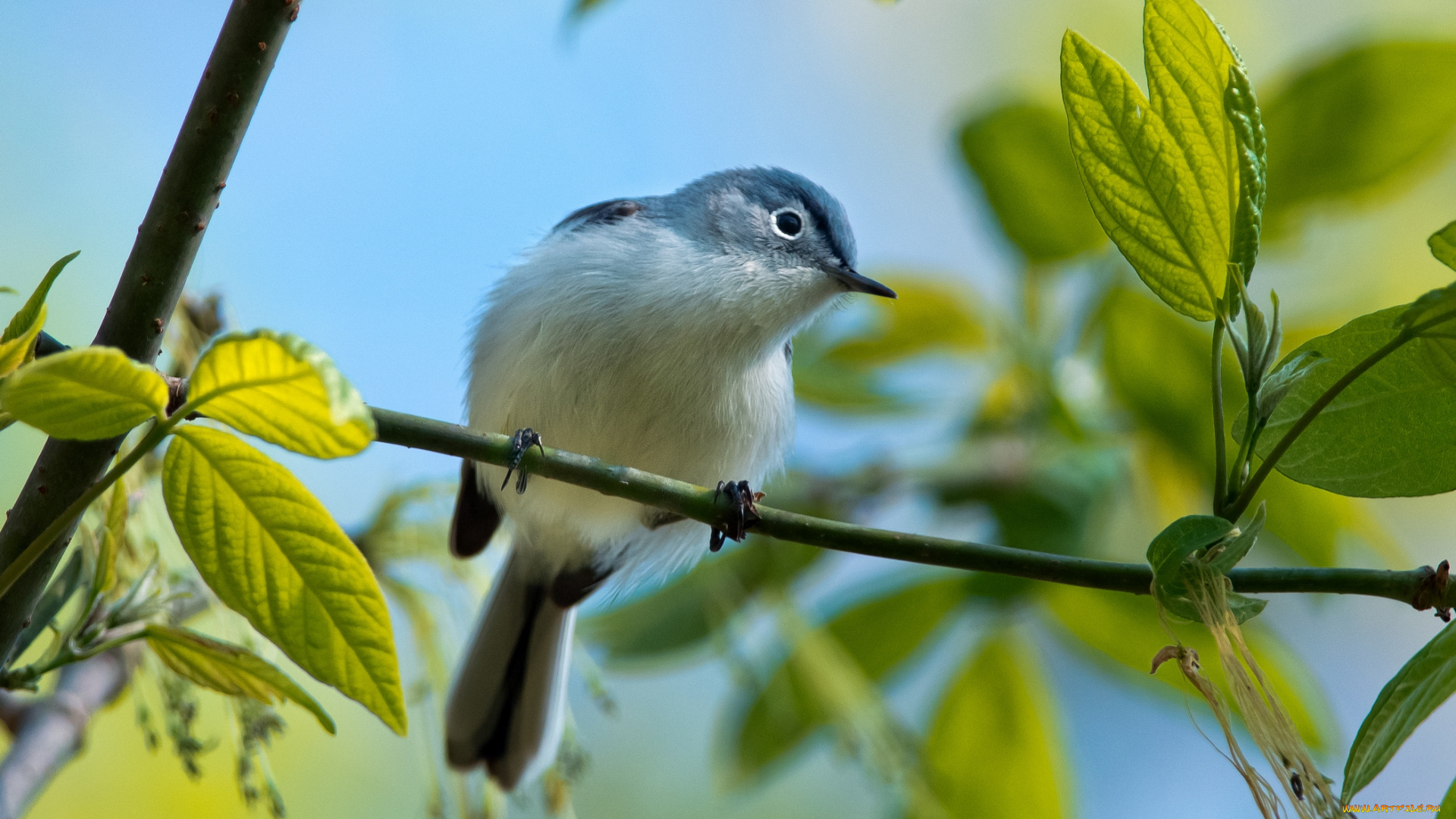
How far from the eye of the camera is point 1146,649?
1.82m

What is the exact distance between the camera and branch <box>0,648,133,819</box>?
1.23 m

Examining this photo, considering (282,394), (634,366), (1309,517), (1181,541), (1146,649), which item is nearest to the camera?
(282,394)

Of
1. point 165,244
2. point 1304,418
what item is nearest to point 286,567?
point 165,244

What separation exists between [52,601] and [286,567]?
49 centimetres

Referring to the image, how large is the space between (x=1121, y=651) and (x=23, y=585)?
1546mm

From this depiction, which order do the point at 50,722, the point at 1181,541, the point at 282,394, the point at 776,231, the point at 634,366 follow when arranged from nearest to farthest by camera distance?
the point at 282,394 < the point at 1181,541 < the point at 50,722 < the point at 634,366 < the point at 776,231

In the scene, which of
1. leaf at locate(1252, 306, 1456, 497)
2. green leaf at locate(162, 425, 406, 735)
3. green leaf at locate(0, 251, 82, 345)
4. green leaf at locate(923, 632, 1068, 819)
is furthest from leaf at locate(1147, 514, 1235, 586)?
green leaf at locate(923, 632, 1068, 819)

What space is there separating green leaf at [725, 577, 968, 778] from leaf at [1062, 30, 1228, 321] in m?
1.03

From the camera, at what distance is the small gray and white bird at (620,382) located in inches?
81.7

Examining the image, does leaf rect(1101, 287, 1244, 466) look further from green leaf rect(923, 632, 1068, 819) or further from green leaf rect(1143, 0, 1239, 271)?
green leaf rect(1143, 0, 1239, 271)

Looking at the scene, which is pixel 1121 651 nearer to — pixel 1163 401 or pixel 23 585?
pixel 1163 401

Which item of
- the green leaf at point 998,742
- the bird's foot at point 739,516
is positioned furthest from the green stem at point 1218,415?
the green leaf at point 998,742

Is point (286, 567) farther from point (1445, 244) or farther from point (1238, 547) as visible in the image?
point (1445, 244)

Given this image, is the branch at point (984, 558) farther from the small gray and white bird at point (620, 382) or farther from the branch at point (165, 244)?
the small gray and white bird at point (620, 382)
